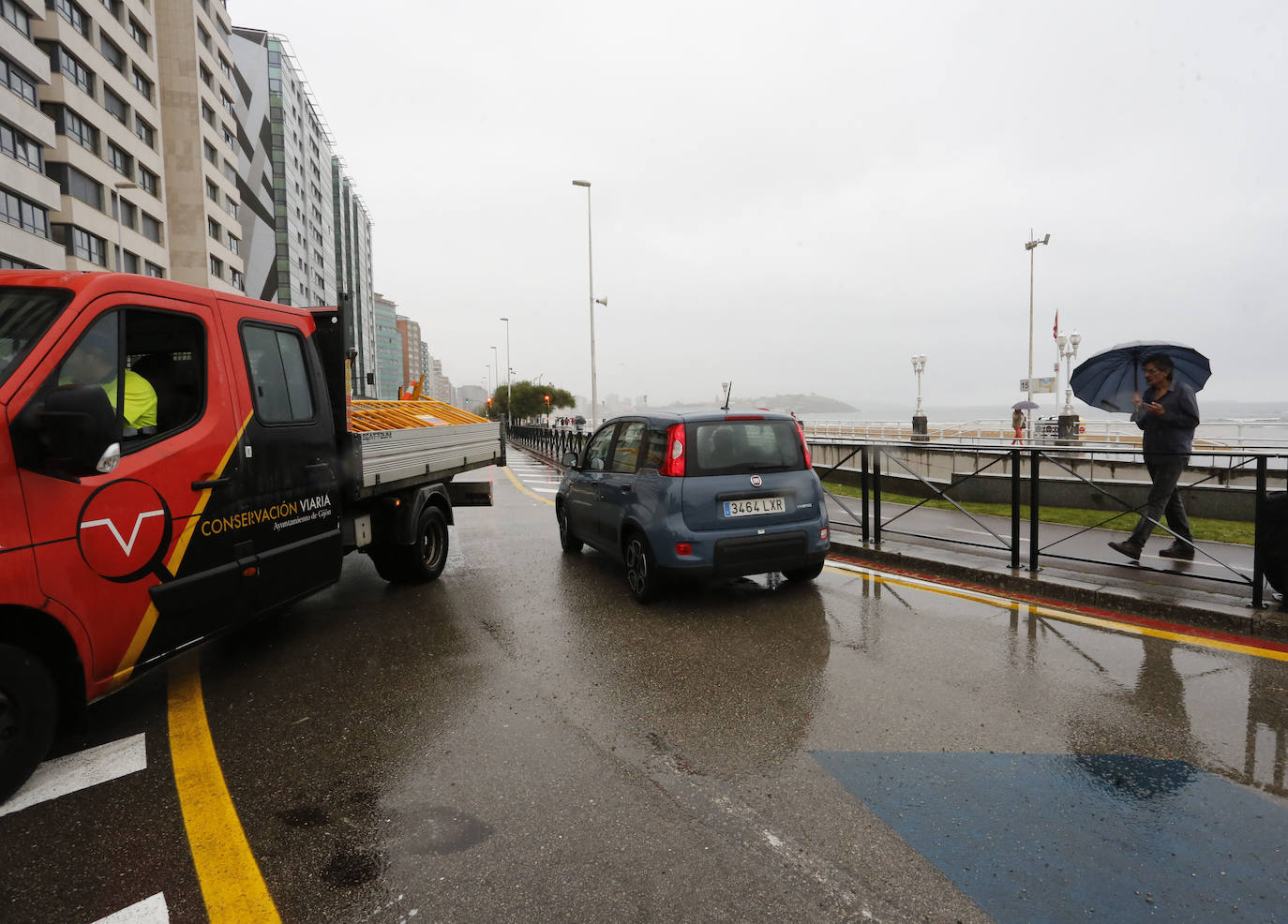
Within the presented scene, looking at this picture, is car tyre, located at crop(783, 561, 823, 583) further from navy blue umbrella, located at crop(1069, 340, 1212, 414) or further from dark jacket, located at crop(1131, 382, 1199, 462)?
navy blue umbrella, located at crop(1069, 340, 1212, 414)

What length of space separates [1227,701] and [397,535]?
5.89 metres

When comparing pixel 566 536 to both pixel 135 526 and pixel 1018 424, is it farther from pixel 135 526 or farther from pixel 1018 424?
pixel 1018 424

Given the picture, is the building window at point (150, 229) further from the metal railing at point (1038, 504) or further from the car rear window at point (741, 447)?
the car rear window at point (741, 447)

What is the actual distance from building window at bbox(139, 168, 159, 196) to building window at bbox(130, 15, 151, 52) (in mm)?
6947

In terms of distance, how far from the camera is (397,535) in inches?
255

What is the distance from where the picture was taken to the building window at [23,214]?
3061 centimetres

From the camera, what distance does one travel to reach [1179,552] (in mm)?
6902

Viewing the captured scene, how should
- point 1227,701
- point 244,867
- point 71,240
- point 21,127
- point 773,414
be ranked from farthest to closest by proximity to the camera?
point 71,240 < point 21,127 < point 773,414 < point 1227,701 < point 244,867

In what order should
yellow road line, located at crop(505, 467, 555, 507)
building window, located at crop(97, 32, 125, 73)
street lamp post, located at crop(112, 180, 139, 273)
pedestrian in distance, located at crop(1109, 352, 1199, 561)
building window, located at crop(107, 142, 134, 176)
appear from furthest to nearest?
1. building window, located at crop(107, 142, 134, 176)
2. building window, located at crop(97, 32, 125, 73)
3. street lamp post, located at crop(112, 180, 139, 273)
4. yellow road line, located at crop(505, 467, 555, 507)
5. pedestrian in distance, located at crop(1109, 352, 1199, 561)

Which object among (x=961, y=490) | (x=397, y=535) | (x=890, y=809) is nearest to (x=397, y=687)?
(x=397, y=535)

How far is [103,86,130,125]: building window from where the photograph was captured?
38875 millimetres

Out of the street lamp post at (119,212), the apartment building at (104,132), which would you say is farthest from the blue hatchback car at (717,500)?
the street lamp post at (119,212)

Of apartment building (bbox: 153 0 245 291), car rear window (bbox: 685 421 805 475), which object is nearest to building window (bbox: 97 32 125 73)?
apartment building (bbox: 153 0 245 291)

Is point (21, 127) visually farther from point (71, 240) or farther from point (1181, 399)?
point (1181, 399)
